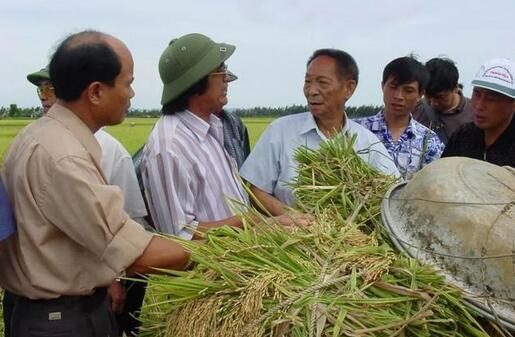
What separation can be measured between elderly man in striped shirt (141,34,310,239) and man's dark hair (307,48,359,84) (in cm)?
54

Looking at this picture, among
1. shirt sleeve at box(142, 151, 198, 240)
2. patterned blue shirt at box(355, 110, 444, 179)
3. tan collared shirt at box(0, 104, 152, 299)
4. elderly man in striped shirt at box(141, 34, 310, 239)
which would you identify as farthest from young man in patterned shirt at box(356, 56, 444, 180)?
tan collared shirt at box(0, 104, 152, 299)

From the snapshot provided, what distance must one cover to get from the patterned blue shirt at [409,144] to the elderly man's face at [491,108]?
0.71 meters

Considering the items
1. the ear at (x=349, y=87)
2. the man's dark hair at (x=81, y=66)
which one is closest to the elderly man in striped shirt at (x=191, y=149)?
the ear at (x=349, y=87)

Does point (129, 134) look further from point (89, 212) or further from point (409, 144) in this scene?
point (89, 212)

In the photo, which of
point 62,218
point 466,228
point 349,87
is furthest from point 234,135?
point 466,228

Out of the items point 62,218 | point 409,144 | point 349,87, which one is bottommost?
point 409,144

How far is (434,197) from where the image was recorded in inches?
83.2

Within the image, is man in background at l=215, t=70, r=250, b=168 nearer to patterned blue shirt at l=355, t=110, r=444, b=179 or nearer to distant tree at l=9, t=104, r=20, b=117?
patterned blue shirt at l=355, t=110, r=444, b=179

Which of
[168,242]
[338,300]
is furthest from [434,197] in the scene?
[168,242]

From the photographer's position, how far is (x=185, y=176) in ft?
10.1

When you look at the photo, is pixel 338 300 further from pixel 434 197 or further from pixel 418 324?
pixel 434 197

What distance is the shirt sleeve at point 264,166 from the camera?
344cm

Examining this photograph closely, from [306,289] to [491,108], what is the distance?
6.56 ft

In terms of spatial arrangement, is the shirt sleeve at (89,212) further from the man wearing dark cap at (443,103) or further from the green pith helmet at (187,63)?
the man wearing dark cap at (443,103)
